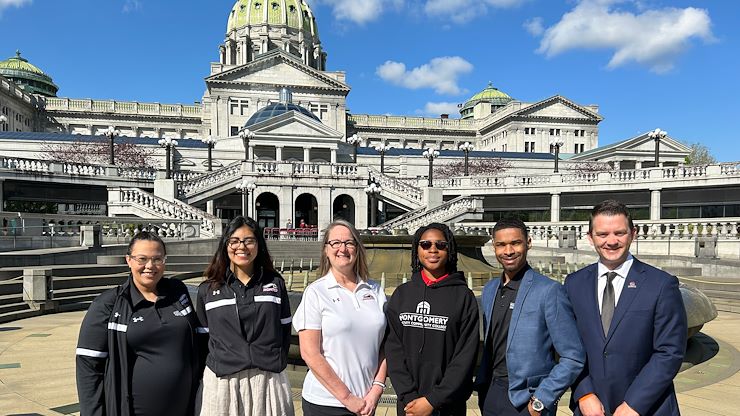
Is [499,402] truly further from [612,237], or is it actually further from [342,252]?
[342,252]

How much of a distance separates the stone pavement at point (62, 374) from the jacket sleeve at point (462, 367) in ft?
9.84

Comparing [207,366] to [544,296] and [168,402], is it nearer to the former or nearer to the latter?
[168,402]

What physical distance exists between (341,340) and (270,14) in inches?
4953

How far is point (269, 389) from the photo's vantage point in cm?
398

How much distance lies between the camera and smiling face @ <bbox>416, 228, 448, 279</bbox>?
12.8 feet

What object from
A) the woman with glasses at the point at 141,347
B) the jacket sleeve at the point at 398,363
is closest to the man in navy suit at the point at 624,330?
the jacket sleeve at the point at 398,363

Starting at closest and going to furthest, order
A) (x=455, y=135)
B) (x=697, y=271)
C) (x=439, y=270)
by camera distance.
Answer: (x=439, y=270) → (x=697, y=271) → (x=455, y=135)

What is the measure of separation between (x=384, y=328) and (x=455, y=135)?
105023 mm

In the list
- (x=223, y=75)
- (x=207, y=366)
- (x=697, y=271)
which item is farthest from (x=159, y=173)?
(x=223, y=75)

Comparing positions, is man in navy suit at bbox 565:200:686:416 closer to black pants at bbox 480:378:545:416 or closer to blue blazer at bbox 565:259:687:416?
blue blazer at bbox 565:259:687:416

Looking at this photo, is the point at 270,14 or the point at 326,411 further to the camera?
the point at 270,14

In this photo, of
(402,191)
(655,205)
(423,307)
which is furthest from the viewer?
(402,191)

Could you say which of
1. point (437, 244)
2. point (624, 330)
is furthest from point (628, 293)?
point (437, 244)

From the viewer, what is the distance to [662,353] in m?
3.52
